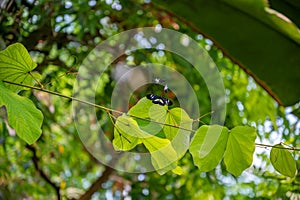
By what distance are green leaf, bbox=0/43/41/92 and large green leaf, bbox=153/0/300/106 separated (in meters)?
0.22

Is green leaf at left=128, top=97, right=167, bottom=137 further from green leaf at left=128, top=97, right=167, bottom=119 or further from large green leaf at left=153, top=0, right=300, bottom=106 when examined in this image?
large green leaf at left=153, top=0, right=300, bottom=106

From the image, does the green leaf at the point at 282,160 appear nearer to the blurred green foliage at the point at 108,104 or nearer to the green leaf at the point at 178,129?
the green leaf at the point at 178,129

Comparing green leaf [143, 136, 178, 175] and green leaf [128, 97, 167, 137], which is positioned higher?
green leaf [128, 97, 167, 137]

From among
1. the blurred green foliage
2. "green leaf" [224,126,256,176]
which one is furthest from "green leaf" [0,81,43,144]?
the blurred green foliage

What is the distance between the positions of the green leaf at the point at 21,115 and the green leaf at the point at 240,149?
0.13 m

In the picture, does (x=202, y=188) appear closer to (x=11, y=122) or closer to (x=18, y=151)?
(x=18, y=151)

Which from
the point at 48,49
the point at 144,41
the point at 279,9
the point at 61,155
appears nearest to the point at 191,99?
the point at 144,41

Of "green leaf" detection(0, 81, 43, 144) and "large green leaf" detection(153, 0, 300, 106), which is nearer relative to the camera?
"green leaf" detection(0, 81, 43, 144)

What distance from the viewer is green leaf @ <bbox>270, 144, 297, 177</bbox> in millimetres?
345

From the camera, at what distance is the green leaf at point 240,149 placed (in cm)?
33

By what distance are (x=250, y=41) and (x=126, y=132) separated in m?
0.23

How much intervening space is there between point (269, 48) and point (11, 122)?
0.29 metres

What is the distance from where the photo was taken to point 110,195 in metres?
1.18

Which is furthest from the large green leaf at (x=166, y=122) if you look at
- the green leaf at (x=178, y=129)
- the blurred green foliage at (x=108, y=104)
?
the blurred green foliage at (x=108, y=104)
